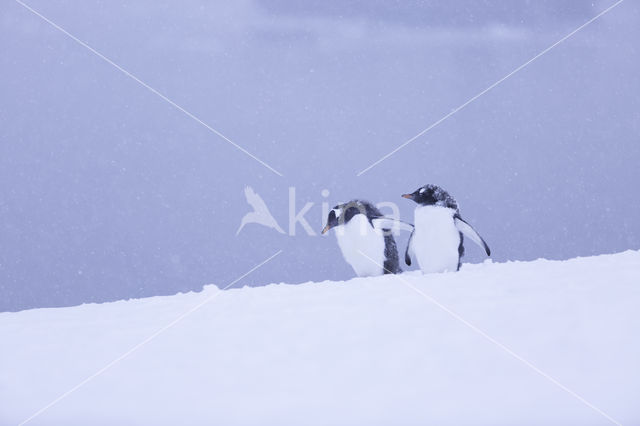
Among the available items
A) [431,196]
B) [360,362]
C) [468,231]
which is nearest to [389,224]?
[431,196]

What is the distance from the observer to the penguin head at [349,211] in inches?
201

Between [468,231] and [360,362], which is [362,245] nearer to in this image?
[468,231]

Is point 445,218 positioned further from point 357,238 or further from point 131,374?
point 131,374

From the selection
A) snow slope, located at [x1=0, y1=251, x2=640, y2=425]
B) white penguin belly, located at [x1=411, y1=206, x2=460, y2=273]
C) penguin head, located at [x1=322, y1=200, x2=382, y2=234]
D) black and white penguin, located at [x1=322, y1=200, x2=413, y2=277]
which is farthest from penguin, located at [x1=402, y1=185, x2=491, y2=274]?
snow slope, located at [x1=0, y1=251, x2=640, y2=425]

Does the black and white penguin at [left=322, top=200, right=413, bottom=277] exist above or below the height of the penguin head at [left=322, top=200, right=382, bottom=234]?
below

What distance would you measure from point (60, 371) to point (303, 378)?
3.33 feet

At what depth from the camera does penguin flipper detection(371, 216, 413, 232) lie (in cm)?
506

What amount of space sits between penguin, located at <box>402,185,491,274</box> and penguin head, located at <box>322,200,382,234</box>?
58cm

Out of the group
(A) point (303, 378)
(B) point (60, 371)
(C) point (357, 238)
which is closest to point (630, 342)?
(A) point (303, 378)

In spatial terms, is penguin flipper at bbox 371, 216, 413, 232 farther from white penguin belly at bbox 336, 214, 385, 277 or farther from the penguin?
the penguin

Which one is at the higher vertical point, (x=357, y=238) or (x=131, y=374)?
(x=357, y=238)

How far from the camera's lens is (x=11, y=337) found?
2693 mm

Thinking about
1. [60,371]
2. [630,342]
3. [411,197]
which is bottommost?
[60,371]

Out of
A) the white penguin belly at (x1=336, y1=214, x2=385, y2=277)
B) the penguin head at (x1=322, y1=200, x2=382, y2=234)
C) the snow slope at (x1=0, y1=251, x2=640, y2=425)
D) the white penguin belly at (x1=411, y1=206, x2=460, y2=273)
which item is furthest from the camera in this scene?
the penguin head at (x1=322, y1=200, x2=382, y2=234)
